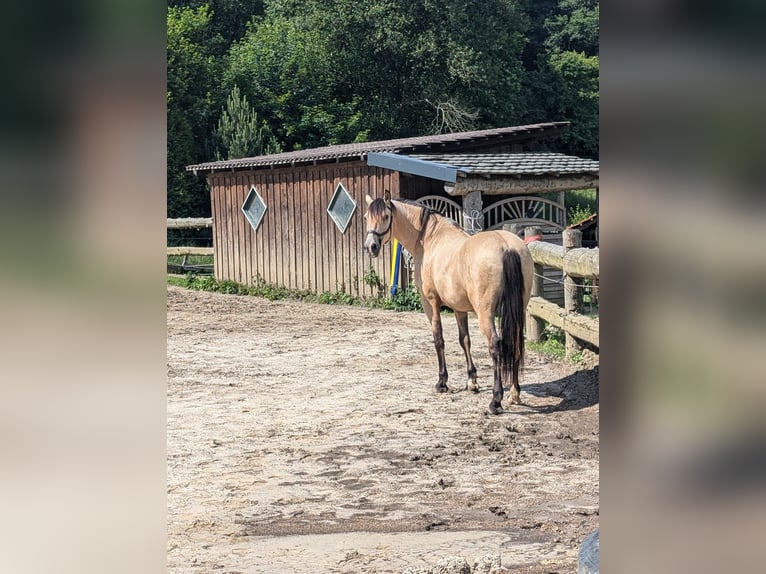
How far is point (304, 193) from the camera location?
16.7 metres

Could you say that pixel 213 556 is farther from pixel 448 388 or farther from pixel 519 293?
pixel 448 388

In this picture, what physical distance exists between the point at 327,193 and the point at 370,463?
1067 cm

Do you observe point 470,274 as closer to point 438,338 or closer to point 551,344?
point 438,338

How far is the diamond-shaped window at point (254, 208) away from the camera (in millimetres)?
17828

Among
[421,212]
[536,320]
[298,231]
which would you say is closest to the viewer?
[421,212]

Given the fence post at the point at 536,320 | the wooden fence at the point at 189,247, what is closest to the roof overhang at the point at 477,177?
the fence post at the point at 536,320

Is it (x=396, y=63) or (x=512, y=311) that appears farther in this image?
(x=396, y=63)

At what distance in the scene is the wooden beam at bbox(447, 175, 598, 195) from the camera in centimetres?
1308

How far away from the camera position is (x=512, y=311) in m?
6.98

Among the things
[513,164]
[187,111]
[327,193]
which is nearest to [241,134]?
[187,111]

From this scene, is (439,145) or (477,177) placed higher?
(439,145)
